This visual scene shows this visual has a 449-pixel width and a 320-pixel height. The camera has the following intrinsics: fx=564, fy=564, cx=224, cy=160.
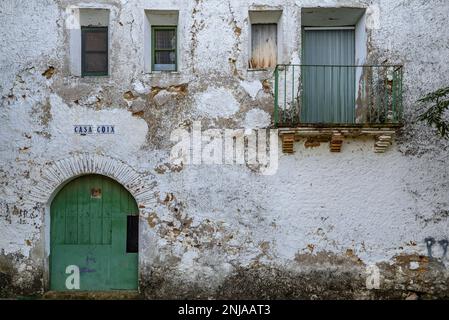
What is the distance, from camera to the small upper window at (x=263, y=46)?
31.7 ft

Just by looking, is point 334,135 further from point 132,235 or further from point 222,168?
point 132,235

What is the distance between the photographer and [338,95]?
9695mm

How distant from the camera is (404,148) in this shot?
30.3 ft

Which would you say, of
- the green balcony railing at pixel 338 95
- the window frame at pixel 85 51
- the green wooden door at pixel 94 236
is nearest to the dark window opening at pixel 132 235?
the green wooden door at pixel 94 236

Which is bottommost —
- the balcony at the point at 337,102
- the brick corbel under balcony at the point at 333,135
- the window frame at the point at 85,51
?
the brick corbel under balcony at the point at 333,135

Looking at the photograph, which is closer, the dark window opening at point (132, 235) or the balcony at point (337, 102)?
the balcony at point (337, 102)

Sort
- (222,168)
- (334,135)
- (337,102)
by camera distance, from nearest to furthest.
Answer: (334,135)
(222,168)
(337,102)

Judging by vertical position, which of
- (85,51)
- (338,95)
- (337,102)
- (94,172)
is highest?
(85,51)

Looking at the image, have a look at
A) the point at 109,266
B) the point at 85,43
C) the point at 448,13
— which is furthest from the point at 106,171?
the point at 448,13

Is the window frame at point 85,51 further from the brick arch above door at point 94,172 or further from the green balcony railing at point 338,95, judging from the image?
the green balcony railing at point 338,95

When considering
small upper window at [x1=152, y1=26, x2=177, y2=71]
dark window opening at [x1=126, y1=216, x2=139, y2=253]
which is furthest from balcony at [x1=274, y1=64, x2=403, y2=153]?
dark window opening at [x1=126, y1=216, x2=139, y2=253]

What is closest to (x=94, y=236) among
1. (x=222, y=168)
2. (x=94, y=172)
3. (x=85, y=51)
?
(x=94, y=172)

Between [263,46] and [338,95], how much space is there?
5.07 feet

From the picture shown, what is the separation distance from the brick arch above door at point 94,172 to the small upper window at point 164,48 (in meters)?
1.83
